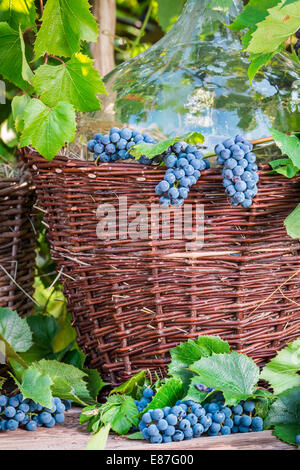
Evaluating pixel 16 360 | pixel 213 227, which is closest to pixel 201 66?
pixel 213 227

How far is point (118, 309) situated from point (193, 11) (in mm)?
477

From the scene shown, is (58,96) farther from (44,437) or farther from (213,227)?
(44,437)

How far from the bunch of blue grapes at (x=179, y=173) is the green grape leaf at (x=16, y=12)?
345 mm

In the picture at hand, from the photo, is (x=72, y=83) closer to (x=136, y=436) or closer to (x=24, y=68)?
(x=24, y=68)

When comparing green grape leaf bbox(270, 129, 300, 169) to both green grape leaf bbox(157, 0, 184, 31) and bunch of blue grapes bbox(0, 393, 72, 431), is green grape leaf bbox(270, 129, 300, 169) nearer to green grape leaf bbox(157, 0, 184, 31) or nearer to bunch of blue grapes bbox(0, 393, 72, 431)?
bunch of blue grapes bbox(0, 393, 72, 431)

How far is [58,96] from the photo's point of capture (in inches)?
29.3

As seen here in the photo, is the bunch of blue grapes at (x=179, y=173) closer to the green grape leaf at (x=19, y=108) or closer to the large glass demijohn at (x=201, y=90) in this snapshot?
the large glass demijohn at (x=201, y=90)

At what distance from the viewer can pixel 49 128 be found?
70 cm

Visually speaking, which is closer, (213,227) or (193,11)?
(213,227)

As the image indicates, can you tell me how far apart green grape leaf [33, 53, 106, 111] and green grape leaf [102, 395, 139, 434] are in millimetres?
393

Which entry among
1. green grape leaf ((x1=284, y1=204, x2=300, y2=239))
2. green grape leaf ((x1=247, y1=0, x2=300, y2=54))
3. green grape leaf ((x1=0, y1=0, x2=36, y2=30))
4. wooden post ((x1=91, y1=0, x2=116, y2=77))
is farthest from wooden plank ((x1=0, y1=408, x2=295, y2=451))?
wooden post ((x1=91, y1=0, x2=116, y2=77))

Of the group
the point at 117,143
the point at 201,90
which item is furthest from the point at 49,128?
the point at 201,90
